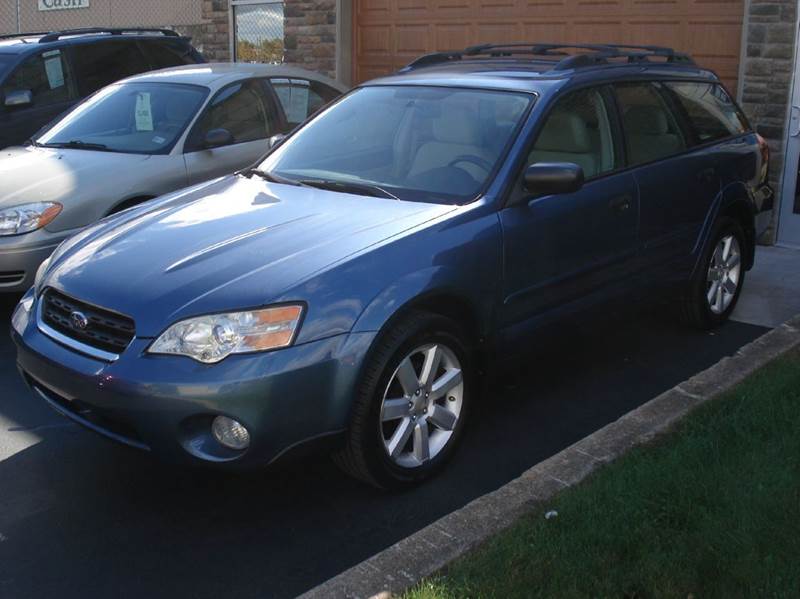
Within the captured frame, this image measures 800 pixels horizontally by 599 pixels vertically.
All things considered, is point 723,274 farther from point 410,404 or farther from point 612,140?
point 410,404

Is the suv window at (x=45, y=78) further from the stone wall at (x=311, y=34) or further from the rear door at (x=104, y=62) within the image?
the stone wall at (x=311, y=34)

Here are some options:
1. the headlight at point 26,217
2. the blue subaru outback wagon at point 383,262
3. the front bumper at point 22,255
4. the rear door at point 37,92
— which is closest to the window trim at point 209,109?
the headlight at point 26,217

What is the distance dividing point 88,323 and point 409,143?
1859 millimetres

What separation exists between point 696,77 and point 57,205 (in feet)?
13.2

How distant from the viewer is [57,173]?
Result: 6559mm

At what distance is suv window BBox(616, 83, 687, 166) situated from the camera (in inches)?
214

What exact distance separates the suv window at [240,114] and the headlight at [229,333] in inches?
146

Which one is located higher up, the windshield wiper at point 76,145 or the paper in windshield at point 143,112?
the paper in windshield at point 143,112

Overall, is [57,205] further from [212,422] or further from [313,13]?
[313,13]

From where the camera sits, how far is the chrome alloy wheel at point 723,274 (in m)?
6.26

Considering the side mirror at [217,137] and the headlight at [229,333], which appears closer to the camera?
the headlight at [229,333]

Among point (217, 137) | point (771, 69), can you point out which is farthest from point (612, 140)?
point (771, 69)

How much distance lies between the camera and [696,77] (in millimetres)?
6273

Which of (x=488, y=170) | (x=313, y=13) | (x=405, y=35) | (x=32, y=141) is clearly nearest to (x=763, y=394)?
(x=488, y=170)
